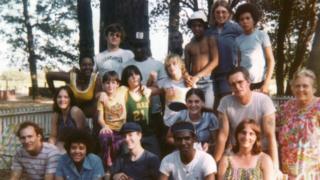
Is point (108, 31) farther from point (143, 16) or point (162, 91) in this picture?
point (143, 16)

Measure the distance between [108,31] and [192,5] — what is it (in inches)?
720

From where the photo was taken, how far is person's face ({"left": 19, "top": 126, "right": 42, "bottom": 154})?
5.15m

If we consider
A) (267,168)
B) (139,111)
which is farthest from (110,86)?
(267,168)

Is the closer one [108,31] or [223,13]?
[223,13]

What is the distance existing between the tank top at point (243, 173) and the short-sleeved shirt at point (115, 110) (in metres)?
1.69

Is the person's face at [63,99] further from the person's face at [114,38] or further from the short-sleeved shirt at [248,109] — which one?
the short-sleeved shirt at [248,109]

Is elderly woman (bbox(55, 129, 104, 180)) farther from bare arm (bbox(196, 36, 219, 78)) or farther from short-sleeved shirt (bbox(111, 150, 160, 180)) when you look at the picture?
bare arm (bbox(196, 36, 219, 78))

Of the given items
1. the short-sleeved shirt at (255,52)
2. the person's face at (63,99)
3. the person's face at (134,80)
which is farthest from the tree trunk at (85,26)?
the short-sleeved shirt at (255,52)

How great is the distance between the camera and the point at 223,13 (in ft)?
19.6

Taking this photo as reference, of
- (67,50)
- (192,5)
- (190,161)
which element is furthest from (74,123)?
(67,50)

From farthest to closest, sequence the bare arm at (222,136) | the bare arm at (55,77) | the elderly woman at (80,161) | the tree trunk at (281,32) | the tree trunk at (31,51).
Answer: the tree trunk at (31,51)
the tree trunk at (281,32)
the bare arm at (55,77)
the elderly woman at (80,161)
the bare arm at (222,136)

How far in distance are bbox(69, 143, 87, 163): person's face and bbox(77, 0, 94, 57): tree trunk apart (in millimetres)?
10186

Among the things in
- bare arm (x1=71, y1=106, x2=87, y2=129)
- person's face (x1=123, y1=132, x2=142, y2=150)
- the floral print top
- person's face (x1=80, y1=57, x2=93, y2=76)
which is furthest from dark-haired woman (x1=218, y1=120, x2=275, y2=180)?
person's face (x1=80, y1=57, x2=93, y2=76)

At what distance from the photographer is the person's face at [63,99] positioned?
5.88 m
